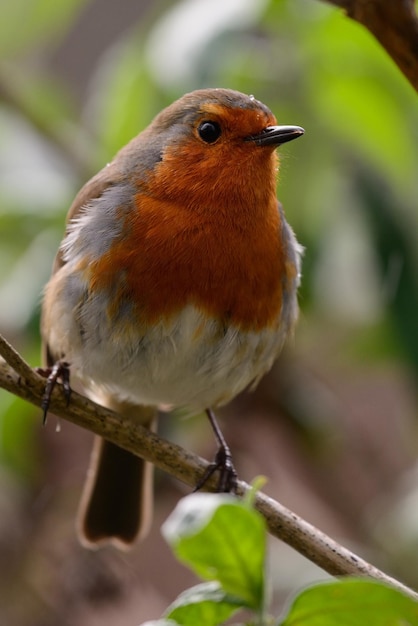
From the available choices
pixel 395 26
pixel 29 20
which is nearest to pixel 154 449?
pixel 395 26

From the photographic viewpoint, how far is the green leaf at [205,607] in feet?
3.45

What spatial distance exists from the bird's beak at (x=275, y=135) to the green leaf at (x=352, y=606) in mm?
1646

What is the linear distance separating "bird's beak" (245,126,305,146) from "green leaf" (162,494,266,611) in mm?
1625

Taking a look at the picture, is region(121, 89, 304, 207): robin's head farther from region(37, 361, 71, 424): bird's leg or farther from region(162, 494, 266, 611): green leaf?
region(162, 494, 266, 611): green leaf

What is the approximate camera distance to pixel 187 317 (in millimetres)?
2551

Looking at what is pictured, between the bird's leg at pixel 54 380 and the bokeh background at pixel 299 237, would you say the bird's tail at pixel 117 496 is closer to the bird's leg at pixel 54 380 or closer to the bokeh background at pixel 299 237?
the bokeh background at pixel 299 237

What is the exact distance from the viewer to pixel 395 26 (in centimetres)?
179

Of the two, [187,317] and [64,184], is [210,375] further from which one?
[64,184]

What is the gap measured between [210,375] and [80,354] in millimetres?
370

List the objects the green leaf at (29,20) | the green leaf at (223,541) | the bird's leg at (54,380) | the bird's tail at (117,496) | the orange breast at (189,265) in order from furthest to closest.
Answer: the green leaf at (29,20) < the bird's tail at (117,496) < the orange breast at (189,265) < the bird's leg at (54,380) < the green leaf at (223,541)

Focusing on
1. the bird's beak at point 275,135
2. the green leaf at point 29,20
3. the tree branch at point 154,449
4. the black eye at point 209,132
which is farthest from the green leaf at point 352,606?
the green leaf at point 29,20

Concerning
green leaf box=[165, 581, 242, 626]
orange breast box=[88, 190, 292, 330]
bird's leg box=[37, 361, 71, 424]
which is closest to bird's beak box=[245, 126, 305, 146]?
orange breast box=[88, 190, 292, 330]

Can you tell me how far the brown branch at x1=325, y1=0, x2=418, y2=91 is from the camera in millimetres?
1766

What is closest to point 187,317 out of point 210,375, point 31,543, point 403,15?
point 210,375
